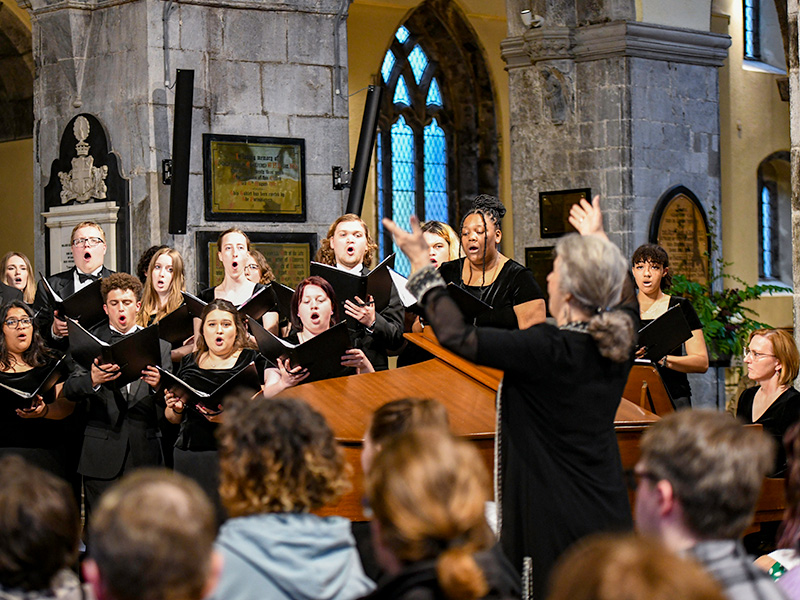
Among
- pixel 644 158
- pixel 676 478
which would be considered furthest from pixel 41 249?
pixel 676 478

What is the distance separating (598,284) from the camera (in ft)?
9.68

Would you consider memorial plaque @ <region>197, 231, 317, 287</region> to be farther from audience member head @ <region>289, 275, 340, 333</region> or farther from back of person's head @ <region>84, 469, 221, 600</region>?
back of person's head @ <region>84, 469, 221, 600</region>

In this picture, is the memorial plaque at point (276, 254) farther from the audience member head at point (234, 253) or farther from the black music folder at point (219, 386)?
the black music folder at point (219, 386)

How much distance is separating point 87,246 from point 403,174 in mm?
8104

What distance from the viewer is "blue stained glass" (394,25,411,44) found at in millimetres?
13922

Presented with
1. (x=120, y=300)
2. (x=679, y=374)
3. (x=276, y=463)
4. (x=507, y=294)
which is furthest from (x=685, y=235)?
(x=276, y=463)

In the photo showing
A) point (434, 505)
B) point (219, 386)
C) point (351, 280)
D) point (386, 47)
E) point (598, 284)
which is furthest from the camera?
point (386, 47)

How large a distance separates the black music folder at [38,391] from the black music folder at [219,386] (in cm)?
68

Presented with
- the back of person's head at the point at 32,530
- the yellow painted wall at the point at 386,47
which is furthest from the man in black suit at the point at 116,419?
the yellow painted wall at the point at 386,47

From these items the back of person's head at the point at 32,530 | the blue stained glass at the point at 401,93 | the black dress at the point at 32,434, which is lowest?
the black dress at the point at 32,434

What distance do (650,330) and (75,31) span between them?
4.98 metres

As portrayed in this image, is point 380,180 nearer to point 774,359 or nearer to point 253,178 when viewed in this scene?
point 253,178

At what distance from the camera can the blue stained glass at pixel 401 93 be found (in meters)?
14.0

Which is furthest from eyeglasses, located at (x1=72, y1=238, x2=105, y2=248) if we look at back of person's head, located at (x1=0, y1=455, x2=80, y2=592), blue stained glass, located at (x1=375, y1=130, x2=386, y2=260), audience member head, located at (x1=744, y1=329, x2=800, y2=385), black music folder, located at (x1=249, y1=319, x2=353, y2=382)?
blue stained glass, located at (x1=375, y1=130, x2=386, y2=260)
